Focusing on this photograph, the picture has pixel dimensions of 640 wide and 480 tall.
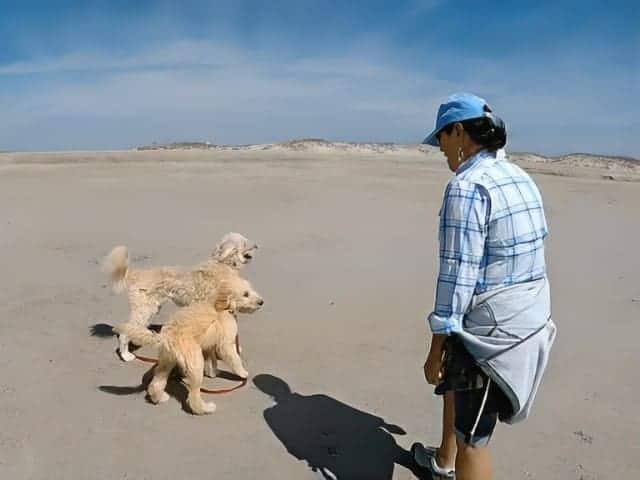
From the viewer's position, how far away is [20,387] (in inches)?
180

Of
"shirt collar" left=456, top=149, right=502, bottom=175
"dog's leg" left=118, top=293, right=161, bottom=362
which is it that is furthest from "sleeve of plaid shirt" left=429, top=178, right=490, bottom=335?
"dog's leg" left=118, top=293, right=161, bottom=362

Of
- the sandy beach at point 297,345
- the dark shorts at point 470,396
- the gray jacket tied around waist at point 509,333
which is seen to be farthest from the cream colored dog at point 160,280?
the gray jacket tied around waist at point 509,333

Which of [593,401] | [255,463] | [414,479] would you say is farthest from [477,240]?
[593,401]

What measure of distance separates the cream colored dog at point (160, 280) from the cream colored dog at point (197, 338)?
1.66ft

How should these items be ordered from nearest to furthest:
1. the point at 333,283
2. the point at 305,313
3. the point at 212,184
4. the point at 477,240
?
the point at 477,240 < the point at 305,313 < the point at 333,283 < the point at 212,184

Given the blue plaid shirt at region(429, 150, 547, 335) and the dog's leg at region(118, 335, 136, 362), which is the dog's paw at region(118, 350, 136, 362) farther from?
the blue plaid shirt at region(429, 150, 547, 335)

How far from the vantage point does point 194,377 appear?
13.6 ft

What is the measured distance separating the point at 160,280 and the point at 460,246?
360 cm

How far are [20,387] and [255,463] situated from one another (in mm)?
2164

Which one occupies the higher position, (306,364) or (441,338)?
(441,338)

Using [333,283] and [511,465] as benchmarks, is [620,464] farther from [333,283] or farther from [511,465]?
[333,283]

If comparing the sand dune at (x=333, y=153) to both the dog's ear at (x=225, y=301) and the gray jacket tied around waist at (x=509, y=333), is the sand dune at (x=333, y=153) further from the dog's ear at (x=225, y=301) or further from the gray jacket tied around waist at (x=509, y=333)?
the gray jacket tied around waist at (x=509, y=333)

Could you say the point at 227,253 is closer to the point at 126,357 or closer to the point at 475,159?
the point at 126,357

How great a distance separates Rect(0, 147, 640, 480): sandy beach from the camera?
12.5ft
